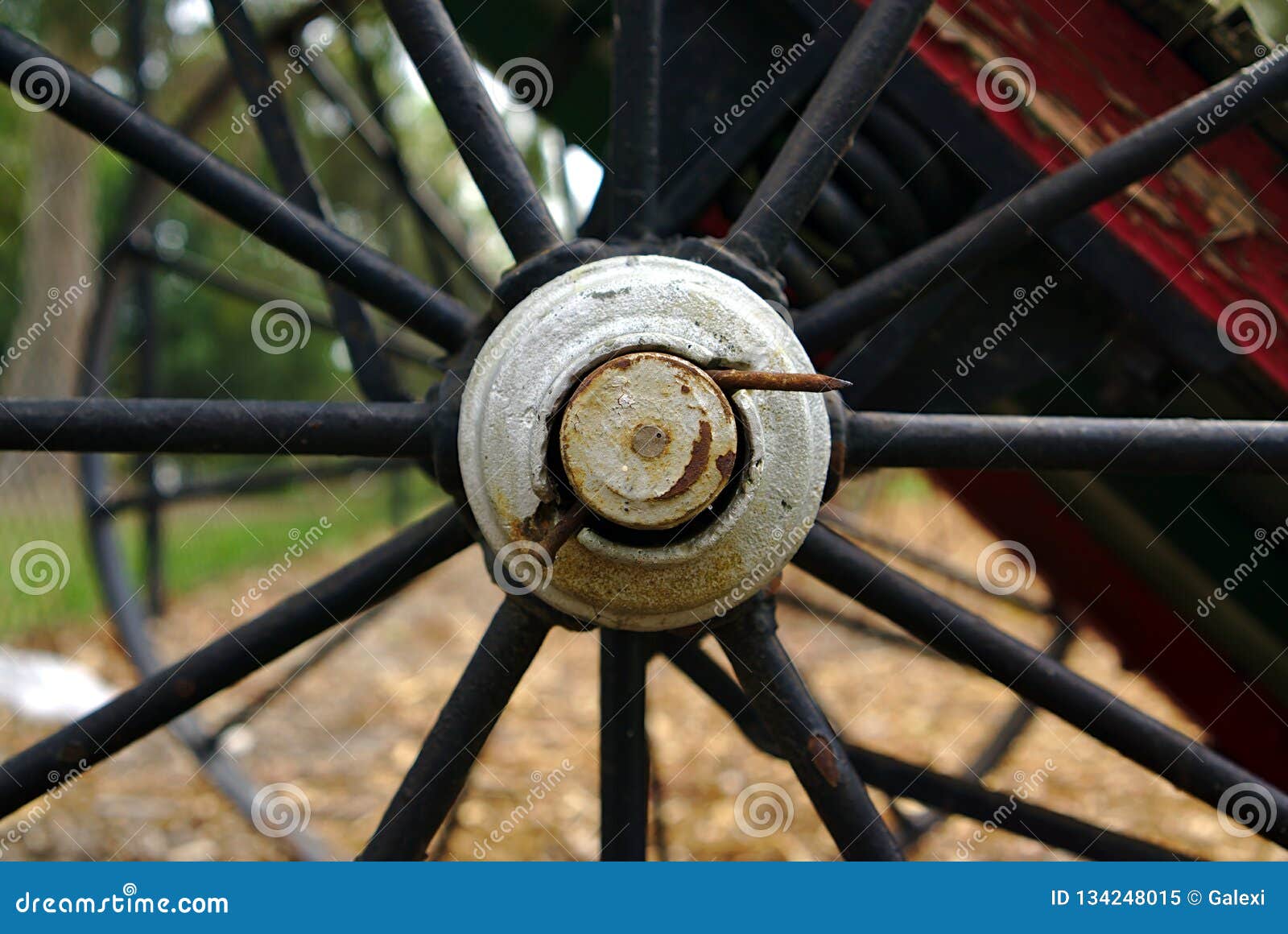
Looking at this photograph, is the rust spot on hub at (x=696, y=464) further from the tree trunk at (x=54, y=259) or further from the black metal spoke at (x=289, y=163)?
the tree trunk at (x=54, y=259)

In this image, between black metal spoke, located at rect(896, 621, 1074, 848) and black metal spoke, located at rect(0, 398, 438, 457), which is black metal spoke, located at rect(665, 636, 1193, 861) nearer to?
black metal spoke, located at rect(0, 398, 438, 457)

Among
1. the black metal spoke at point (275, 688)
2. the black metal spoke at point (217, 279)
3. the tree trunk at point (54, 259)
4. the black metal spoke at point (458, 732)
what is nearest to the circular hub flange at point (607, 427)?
the black metal spoke at point (458, 732)

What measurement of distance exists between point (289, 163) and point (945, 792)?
67.3 inches

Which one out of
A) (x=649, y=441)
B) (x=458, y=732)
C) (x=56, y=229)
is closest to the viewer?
(x=649, y=441)

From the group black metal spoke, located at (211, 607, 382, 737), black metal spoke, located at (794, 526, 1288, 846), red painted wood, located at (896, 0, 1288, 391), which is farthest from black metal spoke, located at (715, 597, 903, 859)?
black metal spoke, located at (211, 607, 382, 737)

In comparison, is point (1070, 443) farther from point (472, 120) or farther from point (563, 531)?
point (472, 120)

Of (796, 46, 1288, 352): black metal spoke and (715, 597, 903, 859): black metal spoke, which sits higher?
(796, 46, 1288, 352): black metal spoke

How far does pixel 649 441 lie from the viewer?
3.58 ft

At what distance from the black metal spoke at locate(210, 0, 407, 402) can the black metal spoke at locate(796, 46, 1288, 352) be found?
1009 mm

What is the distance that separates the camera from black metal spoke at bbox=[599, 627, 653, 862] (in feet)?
5.76

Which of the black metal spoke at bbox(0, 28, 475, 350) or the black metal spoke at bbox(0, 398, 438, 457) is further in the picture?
the black metal spoke at bbox(0, 28, 475, 350)

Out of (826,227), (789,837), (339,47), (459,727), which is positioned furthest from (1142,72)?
(339,47)

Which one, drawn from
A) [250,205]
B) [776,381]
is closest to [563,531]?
[776,381]

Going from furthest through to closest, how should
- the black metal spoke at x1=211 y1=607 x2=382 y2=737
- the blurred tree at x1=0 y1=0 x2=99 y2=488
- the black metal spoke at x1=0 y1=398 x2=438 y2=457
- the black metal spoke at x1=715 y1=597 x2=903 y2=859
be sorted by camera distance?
1. the blurred tree at x1=0 y1=0 x2=99 y2=488
2. the black metal spoke at x1=211 y1=607 x2=382 y2=737
3. the black metal spoke at x1=715 y1=597 x2=903 y2=859
4. the black metal spoke at x1=0 y1=398 x2=438 y2=457
